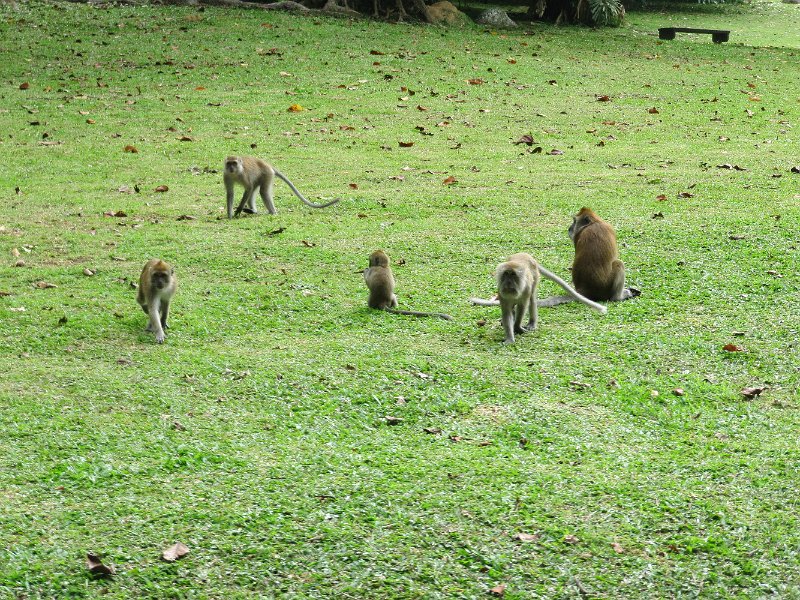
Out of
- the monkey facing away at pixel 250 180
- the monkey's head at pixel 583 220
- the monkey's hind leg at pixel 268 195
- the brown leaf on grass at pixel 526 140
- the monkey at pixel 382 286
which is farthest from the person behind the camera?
the brown leaf on grass at pixel 526 140

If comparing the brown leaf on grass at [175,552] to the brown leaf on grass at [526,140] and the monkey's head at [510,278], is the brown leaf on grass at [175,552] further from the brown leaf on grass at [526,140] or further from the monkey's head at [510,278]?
the brown leaf on grass at [526,140]

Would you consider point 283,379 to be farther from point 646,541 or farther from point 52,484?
point 646,541

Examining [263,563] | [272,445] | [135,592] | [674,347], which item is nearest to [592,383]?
[674,347]

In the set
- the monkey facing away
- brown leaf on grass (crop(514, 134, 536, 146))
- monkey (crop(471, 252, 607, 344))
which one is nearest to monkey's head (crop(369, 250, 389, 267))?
monkey (crop(471, 252, 607, 344))

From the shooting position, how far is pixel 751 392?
6414 mm

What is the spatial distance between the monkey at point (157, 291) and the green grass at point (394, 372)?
0.18m

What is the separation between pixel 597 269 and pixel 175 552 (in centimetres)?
448

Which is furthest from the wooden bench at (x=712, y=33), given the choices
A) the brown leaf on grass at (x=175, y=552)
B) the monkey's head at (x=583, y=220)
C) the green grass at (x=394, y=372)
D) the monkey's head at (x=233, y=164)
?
the brown leaf on grass at (x=175, y=552)

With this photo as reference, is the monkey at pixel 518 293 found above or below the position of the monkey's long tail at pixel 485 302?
above

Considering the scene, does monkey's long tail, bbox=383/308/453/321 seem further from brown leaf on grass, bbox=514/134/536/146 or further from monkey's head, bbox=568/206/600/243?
brown leaf on grass, bbox=514/134/536/146

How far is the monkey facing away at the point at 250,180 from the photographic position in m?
11.2

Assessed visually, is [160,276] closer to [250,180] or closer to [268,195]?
[250,180]

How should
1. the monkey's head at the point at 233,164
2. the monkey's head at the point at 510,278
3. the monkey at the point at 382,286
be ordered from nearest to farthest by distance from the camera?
the monkey's head at the point at 510,278 < the monkey at the point at 382,286 < the monkey's head at the point at 233,164

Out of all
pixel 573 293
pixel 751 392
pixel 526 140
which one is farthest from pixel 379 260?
pixel 526 140
